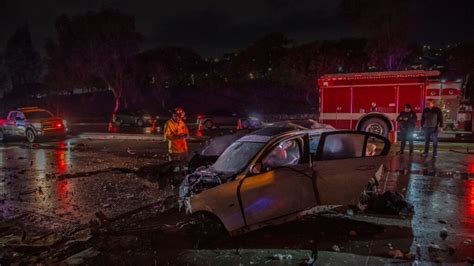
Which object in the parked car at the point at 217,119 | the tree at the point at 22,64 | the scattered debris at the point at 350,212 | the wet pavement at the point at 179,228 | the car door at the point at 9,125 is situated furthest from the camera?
the tree at the point at 22,64

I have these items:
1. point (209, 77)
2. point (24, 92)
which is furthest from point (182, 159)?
point (24, 92)

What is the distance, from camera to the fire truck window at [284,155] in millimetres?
5951

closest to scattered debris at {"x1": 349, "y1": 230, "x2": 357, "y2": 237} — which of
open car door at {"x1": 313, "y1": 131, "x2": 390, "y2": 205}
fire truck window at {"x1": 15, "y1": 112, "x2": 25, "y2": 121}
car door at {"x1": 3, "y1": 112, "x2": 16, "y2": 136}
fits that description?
open car door at {"x1": 313, "y1": 131, "x2": 390, "y2": 205}

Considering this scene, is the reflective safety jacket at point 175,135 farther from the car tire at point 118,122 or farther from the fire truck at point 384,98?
the car tire at point 118,122

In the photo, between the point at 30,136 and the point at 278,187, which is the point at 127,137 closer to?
the point at 30,136

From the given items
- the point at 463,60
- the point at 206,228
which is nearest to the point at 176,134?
the point at 206,228

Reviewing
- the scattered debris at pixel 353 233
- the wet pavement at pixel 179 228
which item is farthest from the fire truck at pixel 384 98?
the scattered debris at pixel 353 233

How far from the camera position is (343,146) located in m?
6.49

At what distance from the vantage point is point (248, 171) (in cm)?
561

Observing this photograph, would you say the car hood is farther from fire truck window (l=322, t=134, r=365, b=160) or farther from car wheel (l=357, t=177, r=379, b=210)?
car wheel (l=357, t=177, r=379, b=210)

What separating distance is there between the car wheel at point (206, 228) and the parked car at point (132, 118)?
89.4 ft

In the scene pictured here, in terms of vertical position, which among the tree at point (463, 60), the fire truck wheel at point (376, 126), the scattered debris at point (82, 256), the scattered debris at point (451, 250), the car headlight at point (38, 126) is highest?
the tree at point (463, 60)

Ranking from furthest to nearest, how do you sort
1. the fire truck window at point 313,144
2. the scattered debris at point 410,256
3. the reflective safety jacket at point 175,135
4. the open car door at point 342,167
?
the reflective safety jacket at point 175,135 < the fire truck window at point 313,144 < the open car door at point 342,167 < the scattered debris at point 410,256

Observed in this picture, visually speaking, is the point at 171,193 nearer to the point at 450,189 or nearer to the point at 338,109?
the point at 450,189
